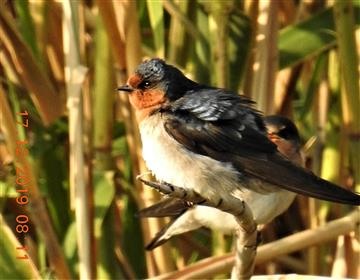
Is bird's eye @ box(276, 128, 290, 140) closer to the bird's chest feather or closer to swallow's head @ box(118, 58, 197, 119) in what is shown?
swallow's head @ box(118, 58, 197, 119)

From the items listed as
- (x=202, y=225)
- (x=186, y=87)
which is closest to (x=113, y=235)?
(x=202, y=225)

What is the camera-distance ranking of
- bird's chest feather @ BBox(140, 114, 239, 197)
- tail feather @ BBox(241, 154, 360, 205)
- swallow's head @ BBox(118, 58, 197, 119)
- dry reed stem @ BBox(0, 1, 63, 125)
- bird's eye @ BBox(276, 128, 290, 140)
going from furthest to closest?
bird's eye @ BBox(276, 128, 290, 140), dry reed stem @ BBox(0, 1, 63, 125), swallow's head @ BBox(118, 58, 197, 119), bird's chest feather @ BBox(140, 114, 239, 197), tail feather @ BBox(241, 154, 360, 205)

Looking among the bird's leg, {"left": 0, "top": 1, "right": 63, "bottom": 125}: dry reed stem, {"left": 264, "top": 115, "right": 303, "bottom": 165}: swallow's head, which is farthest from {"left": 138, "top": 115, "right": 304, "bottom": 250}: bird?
the bird's leg

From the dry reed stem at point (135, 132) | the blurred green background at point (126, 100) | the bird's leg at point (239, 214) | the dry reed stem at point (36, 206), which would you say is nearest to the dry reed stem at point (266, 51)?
the blurred green background at point (126, 100)

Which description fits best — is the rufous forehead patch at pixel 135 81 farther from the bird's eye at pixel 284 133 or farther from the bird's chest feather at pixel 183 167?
the bird's eye at pixel 284 133

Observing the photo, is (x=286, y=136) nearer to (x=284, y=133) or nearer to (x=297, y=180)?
(x=284, y=133)

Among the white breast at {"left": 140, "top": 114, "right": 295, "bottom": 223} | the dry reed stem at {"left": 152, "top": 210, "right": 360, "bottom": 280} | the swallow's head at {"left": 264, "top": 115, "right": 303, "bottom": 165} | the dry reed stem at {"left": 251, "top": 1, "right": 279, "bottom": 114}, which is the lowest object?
the dry reed stem at {"left": 152, "top": 210, "right": 360, "bottom": 280}
